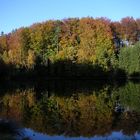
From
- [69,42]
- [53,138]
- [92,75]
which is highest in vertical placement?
[69,42]

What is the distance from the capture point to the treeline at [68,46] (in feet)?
273

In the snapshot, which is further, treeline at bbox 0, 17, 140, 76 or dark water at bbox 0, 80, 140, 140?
treeline at bbox 0, 17, 140, 76

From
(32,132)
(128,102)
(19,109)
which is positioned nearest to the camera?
(32,132)

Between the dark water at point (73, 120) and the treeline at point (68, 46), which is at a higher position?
the treeline at point (68, 46)

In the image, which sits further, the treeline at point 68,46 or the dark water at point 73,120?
the treeline at point 68,46

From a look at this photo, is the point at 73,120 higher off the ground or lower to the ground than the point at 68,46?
lower

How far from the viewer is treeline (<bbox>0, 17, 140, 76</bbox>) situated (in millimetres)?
83312

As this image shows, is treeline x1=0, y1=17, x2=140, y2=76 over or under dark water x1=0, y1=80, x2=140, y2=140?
over

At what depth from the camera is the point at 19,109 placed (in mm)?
32219

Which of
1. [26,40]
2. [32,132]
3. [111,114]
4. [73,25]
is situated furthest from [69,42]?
[32,132]

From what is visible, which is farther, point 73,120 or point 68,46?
point 68,46

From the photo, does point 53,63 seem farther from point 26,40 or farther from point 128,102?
point 128,102

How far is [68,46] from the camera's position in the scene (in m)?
90.4

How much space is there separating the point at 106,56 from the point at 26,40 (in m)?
20.1
